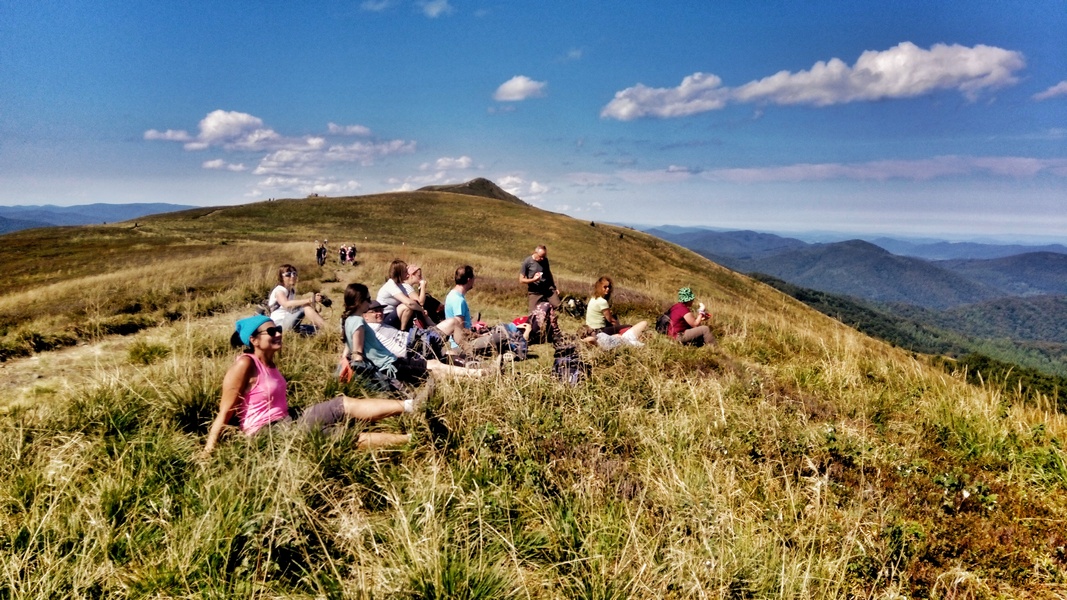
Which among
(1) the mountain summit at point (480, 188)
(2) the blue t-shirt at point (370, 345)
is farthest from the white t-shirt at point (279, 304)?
(1) the mountain summit at point (480, 188)

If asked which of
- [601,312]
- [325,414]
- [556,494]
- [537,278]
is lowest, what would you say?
[556,494]

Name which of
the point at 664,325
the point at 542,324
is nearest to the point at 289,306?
the point at 542,324

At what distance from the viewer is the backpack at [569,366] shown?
6.21 meters

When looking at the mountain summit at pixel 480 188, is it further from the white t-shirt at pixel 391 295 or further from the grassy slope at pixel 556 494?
the grassy slope at pixel 556 494

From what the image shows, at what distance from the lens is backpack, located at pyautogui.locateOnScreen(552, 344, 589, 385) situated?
6207 mm

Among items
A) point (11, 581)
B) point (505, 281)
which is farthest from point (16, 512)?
point (505, 281)

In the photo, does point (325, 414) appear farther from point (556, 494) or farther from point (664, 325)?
point (664, 325)

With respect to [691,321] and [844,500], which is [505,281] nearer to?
[691,321]

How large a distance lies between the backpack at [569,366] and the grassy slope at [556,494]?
39 cm

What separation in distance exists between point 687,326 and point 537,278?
3.33 m

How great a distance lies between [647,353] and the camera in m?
7.25

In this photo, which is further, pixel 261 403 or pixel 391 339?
pixel 391 339

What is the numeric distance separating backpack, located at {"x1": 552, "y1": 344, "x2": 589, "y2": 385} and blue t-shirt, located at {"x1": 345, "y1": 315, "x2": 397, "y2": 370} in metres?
2.17

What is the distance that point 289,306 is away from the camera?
28.8 ft
